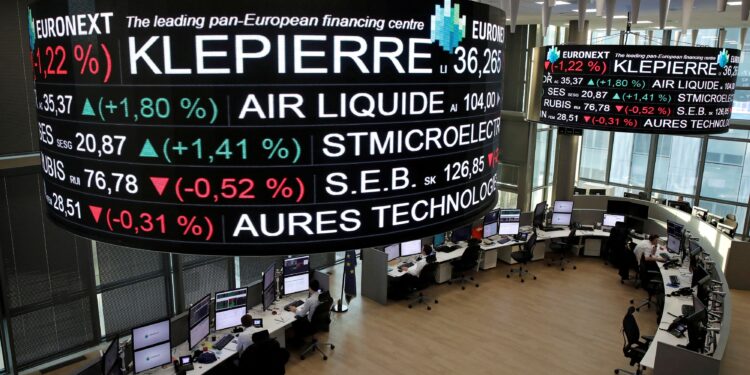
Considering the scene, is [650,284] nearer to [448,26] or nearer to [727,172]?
[727,172]

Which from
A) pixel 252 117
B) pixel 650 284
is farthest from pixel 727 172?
pixel 252 117

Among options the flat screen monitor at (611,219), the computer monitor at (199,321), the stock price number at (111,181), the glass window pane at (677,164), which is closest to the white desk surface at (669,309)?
the flat screen monitor at (611,219)

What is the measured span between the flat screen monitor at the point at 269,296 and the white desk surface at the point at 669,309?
566cm

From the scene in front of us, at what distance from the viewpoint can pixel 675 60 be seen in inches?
263

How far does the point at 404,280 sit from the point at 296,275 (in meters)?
2.37

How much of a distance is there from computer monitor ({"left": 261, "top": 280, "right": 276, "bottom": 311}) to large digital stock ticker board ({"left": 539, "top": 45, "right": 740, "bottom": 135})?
5431 millimetres

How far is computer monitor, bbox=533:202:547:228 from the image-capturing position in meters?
14.0

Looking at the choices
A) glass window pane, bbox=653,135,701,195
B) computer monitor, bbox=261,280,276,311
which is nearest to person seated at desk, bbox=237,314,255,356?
computer monitor, bbox=261,280,276,311

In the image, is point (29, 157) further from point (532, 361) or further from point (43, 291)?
point (532, 361)

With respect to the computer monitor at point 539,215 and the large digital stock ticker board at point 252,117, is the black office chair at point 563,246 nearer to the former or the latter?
the computer monitor at point 539,215

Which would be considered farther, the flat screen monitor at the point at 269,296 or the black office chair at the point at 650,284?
the black office chair at the point at 650,284

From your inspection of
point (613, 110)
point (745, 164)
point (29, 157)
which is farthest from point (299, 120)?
point (745, 164)

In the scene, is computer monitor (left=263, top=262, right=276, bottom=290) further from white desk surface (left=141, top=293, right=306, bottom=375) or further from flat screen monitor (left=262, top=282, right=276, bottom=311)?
white desk surface (left=141, top=293, right=306, bottom=375)

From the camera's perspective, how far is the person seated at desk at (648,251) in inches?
464
